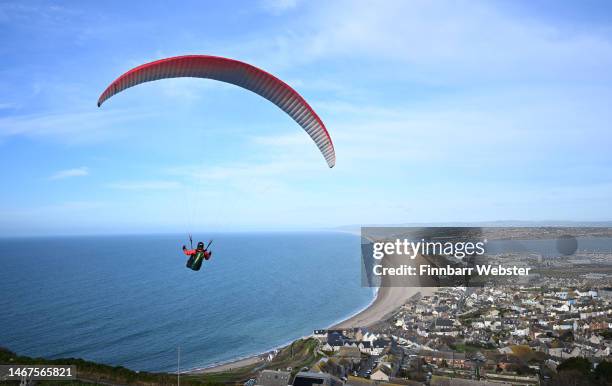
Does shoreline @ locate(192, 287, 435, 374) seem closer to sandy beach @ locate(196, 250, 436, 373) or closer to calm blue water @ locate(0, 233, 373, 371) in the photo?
sandy beach @ locate(196, 250, 436, 373)

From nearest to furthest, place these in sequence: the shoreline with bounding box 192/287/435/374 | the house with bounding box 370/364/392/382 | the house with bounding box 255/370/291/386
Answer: the house with bounding box 255/370/291/386 → the house with bounding box 370/364/392/382 → the shoreline with bounding box 192/287/435/374

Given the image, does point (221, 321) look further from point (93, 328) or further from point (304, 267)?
point (304, 267)

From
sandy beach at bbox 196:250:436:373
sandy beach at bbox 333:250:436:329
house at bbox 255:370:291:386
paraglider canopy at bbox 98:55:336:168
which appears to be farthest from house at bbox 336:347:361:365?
paraglider canopy at bbox 98:55:336:168

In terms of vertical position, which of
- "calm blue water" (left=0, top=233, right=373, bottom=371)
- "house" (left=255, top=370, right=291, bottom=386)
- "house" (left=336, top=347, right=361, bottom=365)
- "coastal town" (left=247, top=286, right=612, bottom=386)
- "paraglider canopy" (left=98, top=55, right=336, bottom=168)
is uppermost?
"paraglider canopy" (left=98, top=55, right=336, bottom=168)

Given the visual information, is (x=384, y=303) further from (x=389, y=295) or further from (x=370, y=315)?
(x=370, y=315)

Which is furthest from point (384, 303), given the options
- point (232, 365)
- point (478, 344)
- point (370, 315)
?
point (232, 365)

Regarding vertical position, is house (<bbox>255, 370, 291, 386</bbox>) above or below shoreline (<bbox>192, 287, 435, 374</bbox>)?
above

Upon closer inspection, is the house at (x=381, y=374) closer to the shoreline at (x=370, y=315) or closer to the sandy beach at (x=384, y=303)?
the shoreline at (x=370, y=315)

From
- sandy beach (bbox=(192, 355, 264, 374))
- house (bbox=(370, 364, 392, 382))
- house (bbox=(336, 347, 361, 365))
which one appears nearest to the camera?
house (bbox=(370, 364, 392, 382))
